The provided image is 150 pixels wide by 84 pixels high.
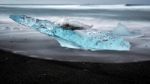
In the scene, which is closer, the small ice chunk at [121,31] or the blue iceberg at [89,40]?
the blue iceberg at [89,40]

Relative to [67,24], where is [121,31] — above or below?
below

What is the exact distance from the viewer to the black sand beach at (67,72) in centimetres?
566

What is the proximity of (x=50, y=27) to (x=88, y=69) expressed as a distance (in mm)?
Result: 4845

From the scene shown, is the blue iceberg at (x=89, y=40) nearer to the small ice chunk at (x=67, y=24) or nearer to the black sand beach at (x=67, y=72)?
the small ice chunk at (x=67, y=24)

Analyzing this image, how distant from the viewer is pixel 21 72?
20.5 ft

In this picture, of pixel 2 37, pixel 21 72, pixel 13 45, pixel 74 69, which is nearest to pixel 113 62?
pixel 74 69

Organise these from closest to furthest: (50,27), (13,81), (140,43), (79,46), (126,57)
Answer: (13,81) → (126,57) → (79,46) → (140,43) → (50,27)

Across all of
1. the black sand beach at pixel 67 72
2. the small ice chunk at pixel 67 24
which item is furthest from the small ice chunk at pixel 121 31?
the black sand beach at pixel 67 72

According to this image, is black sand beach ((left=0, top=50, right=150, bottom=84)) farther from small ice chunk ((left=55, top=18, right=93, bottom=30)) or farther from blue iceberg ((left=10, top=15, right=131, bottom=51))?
small ice chunk ((left=55, top=18, right=93, bottom=30))

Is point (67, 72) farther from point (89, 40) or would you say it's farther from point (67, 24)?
point (67, 24)

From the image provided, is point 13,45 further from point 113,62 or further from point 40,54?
point 113,62

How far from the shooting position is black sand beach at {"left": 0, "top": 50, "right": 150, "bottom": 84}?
18.6 feet

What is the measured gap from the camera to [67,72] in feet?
20.6

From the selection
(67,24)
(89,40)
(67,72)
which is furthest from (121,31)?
(67,72)
